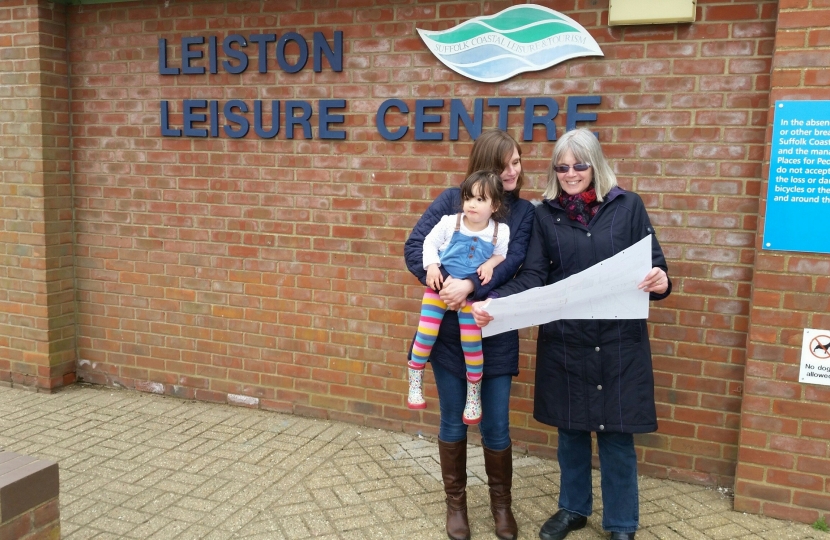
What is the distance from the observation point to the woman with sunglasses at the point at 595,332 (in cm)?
299

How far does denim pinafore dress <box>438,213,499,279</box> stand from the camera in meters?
3.03

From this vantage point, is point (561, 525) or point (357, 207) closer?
point (561, 525)

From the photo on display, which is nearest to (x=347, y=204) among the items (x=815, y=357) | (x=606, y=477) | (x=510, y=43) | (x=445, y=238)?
(x=510, y=43)

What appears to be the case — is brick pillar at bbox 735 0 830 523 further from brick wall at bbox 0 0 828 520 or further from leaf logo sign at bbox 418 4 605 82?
leaf logo sign at bbox 418 4 605 82

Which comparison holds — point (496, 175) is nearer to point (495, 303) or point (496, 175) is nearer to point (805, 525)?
point (495, 303)

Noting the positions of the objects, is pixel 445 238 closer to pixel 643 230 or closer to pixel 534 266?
pixel 534 266

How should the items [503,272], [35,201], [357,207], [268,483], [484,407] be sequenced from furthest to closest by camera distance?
[35,201], [357,207], [268,483], [484,407], [503,272]

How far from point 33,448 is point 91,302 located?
146 cm

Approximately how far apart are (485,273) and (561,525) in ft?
4.12

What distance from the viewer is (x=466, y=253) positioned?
3.04m

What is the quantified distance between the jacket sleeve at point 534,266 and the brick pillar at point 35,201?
3783 mm

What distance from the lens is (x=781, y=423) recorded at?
346 centimetres

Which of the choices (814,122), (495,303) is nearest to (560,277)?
(495,303)

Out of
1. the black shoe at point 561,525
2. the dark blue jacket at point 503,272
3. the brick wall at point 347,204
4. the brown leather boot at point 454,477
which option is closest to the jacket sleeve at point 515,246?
the dark blue jacket at point 503,272
